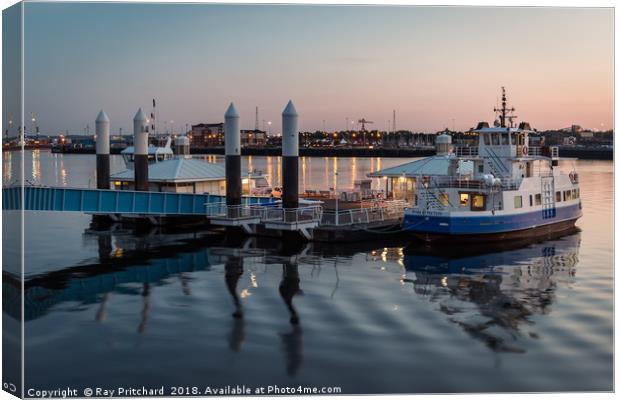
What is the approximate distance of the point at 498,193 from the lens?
36.7 m

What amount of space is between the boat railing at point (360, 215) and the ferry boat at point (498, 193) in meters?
1.25

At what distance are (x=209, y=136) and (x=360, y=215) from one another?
97271 mm

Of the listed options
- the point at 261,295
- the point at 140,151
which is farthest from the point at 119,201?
the point at 261,295

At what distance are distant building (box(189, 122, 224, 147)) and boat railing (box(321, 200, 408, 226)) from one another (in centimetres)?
8987

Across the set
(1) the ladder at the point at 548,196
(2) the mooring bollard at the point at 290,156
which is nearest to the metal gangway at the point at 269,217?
(2) the mooring bollard at the point at 290,156

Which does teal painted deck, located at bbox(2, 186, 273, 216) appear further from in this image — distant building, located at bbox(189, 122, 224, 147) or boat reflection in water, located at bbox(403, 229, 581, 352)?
distant building, located at bbox(189, 122, 224, 147)

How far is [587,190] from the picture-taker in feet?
231

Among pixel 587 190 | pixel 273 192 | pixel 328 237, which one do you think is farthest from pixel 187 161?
pixel 587 190

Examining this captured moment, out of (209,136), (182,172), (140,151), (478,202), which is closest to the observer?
(478,202)

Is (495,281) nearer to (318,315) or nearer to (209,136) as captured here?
(318,315)

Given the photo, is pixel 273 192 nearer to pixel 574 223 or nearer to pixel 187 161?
pixel 187 161

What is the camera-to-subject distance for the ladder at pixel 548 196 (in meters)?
39.8

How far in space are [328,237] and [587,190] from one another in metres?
42.7

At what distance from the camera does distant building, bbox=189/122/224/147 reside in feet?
427
